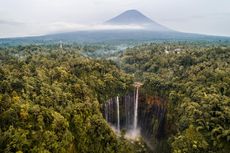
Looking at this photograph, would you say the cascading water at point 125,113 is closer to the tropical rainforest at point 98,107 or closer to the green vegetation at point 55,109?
the tropical rainforest at point 98,107

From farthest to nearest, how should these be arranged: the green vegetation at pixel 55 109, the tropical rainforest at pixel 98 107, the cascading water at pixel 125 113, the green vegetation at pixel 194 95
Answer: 1. the cascading water at pixel 125 113
2. the green vegetation at pixel 194 95
3. the tropical rainforest at pixel 98 107
4. the green vegetation at pixel 55 109

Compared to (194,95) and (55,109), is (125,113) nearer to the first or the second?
(194,95)

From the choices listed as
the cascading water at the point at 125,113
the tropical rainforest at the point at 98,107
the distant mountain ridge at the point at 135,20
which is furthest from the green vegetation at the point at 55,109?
the distant mountain ridge at the point at 135,20

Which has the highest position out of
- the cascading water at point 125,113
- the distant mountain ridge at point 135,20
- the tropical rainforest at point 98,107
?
the distant mountain ridge at point 135,20

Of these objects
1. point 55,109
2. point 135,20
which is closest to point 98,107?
point 55,109

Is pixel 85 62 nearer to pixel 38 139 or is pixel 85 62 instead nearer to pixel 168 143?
pixel 168 143

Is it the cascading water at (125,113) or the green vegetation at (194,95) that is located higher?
the green vegetation at (194,95)

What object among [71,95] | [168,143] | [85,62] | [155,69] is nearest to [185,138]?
[168,143]

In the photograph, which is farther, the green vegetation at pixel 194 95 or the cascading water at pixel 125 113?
the cascading water at pixel 125 113
